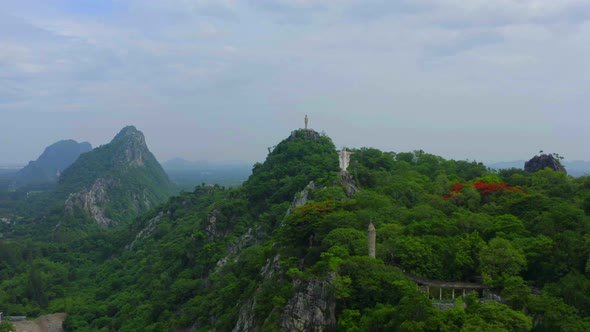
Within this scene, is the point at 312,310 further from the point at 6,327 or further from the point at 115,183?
the point at 115,183

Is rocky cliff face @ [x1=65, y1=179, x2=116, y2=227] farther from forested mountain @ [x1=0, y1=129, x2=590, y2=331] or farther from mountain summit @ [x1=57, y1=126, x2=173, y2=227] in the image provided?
forested mountain @ [x1=0, y1=129, x2=590, y2=331]


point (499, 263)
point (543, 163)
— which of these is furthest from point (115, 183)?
point (499, 263)

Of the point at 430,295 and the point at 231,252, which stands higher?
the point at 430,295

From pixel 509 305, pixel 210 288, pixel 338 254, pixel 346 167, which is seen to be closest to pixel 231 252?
pixel 210 288

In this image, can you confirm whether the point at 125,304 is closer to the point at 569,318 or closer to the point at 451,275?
the point at 451,275

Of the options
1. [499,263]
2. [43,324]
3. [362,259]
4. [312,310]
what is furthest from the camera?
[43,324]

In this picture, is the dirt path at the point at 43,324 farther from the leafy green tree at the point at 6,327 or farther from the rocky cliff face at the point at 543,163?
the rocky cliff face at the point at 543,163
